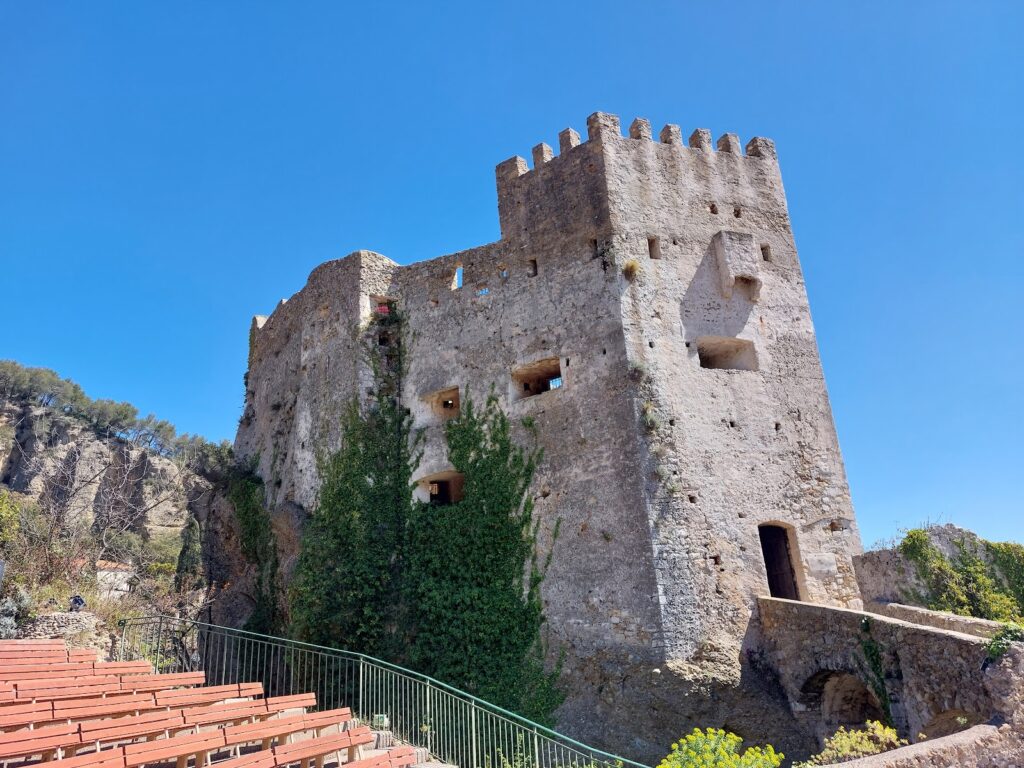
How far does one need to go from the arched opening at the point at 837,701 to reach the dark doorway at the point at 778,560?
2.31 metres

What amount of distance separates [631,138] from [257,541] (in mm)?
13398

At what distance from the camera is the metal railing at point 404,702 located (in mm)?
11367

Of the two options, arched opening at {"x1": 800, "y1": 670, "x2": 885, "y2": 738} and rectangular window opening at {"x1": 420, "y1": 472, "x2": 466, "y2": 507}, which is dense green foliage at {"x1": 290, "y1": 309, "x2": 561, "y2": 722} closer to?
rectangular window opening at {"x1": 420, "y1": 472, "x2": 466, "y2": 507}

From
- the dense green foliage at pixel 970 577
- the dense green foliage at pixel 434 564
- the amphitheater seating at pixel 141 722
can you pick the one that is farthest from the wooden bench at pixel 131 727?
the dense green foliage at pixel 970 577

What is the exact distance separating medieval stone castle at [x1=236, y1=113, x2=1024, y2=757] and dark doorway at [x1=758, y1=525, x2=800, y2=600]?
5cm

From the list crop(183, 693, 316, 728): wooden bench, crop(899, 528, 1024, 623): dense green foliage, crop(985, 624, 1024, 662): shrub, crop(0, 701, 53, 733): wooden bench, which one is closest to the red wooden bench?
crop(183, 693, 316, 728): wooden bench

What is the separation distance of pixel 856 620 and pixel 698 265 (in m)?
8.10

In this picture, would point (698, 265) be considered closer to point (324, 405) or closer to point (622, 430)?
point (622, 430)

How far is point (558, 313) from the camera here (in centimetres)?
1661

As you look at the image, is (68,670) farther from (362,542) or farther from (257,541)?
(257,541)

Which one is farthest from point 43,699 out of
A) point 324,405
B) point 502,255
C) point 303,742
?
point 502,255

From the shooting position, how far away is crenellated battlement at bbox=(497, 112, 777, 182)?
A: 17.6m

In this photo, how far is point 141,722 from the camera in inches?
336

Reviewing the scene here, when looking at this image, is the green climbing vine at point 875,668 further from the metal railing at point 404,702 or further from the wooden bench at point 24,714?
the wooden bench at point 24,714
